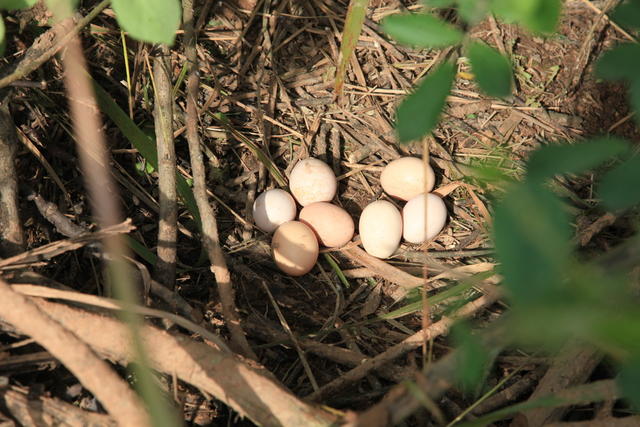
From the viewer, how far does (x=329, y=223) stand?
1.93m

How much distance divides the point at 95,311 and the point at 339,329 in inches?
26.5

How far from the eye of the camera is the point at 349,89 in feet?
6.93

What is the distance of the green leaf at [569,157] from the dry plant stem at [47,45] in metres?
1.13

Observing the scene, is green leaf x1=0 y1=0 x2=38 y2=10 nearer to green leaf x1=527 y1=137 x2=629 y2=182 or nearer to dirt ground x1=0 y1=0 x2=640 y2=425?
dirt ground x1=0 y1=0 x2=640 y2=425

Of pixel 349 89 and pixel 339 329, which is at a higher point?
pixel 349 89

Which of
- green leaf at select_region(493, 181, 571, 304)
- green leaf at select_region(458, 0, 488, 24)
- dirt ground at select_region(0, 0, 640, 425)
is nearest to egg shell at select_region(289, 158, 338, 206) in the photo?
dirt ground at select_region(0, 0, 640, 425)

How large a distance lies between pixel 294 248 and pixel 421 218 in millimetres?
419

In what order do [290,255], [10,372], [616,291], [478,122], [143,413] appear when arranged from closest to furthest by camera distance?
[616,291] < [143,413] < [10,372] < [290,255] < [478,122]

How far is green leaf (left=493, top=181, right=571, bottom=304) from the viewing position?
1.56 ft

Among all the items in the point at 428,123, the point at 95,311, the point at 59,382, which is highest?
the point at 428,123

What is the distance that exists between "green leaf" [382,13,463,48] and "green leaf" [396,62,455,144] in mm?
56

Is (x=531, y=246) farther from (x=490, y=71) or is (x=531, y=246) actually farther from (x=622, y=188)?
(x=490, y=71)

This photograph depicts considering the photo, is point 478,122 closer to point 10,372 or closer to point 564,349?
point 564,349

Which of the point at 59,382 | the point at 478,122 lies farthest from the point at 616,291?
the point at 478,122
